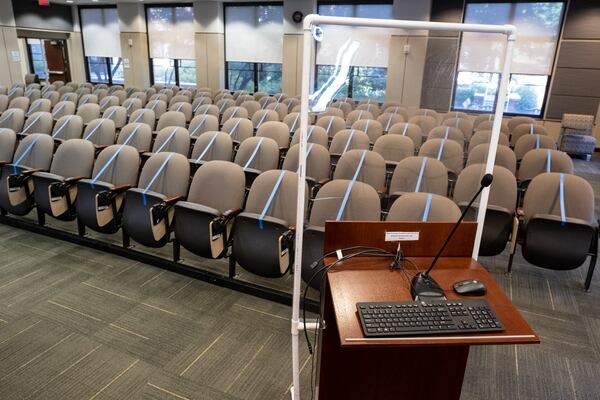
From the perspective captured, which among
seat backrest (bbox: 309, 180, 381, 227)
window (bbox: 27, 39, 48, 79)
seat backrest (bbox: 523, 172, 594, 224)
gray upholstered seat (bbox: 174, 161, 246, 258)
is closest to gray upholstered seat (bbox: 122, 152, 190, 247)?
gray upholstered seat (bbox: 174, 161, 246, 258)

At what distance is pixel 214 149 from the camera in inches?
172

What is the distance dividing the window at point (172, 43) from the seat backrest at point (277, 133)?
8237 millimetres

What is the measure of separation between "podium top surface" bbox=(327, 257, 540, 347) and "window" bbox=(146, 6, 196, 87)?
1197cm

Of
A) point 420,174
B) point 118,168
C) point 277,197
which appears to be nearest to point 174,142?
point 118,168

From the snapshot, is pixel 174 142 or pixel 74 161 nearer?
pixel 74 161

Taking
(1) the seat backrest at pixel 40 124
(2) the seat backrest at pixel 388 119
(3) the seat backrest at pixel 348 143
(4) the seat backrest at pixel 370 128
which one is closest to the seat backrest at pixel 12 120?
(1) the seat backrest at pixel 40 124

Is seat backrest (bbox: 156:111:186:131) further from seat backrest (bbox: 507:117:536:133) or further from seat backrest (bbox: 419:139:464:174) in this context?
seat backrest (bbox: 507:117:536:133)

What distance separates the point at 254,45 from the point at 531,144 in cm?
835

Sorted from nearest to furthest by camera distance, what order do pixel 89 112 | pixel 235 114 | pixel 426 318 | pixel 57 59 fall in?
pixel 426 318 → pixel 235 114 → pixel 89 112 → pixel 57 59

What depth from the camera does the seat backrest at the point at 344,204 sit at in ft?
8.24

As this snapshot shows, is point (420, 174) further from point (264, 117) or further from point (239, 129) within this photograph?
point (264, 117)

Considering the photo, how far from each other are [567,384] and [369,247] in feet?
5.20

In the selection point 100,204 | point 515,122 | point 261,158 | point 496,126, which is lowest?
point 100,204

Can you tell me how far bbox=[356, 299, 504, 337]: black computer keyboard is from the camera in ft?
4.15
